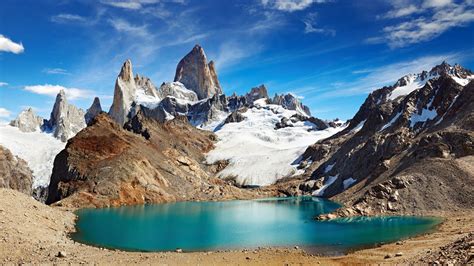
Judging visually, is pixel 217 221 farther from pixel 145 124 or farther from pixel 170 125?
pixel 170 125

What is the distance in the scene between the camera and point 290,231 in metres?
53.6

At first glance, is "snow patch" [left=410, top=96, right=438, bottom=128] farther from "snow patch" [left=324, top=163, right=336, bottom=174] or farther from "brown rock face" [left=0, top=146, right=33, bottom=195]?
"brown rock face" [left=0, top=146, right=33, bottom=195]

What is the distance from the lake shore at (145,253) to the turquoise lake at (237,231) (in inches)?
136

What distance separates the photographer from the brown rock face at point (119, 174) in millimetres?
95938

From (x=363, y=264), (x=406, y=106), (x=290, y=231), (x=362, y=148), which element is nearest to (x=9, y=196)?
(x=290, y=231)

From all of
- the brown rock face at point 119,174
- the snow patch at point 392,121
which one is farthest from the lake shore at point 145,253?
the snow patch at point 392,121

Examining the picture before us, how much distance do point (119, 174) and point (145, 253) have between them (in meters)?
64.3

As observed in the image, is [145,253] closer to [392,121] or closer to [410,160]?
[410,160]

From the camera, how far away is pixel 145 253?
129 feet

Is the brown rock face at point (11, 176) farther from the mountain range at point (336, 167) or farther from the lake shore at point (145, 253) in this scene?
the lake shore at point (145, 253)

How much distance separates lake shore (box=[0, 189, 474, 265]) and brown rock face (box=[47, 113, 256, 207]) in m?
48.6

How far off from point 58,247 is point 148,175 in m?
70.9

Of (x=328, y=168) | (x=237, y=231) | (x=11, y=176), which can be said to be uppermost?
(x=328, y=168)

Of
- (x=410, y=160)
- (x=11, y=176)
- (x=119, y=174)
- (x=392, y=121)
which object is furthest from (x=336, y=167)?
(x=11, y=176)
